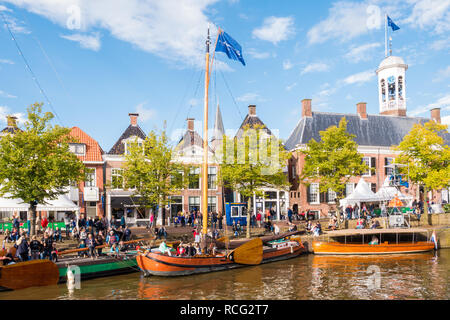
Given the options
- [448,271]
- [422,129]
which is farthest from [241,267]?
[422,129]

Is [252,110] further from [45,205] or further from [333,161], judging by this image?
[45,205]

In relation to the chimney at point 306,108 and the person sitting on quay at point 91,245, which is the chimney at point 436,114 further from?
the person sitting on quay at point 91,245

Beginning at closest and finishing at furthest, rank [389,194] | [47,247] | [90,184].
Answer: [47,247], [389,194], [90,184]

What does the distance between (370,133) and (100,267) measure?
1484 inches

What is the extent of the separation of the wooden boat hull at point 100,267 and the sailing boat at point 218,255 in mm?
1509

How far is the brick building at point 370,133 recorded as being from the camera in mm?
42219

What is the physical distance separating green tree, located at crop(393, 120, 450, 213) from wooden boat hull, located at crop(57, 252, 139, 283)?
79.7 feet

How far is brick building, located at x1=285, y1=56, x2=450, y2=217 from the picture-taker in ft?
139

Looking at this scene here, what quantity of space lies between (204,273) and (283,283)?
5008mm

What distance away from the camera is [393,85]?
51.7 m

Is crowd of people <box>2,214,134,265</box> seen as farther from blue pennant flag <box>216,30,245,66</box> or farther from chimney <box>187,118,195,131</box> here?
chimney <box>187,118,195,131</box>

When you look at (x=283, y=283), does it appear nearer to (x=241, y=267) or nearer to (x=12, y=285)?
(x=241, y=267)

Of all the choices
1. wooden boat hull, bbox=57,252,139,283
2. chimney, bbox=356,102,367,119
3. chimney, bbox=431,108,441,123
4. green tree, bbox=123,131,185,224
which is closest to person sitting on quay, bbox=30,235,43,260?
wooden boat hull, bbox=57,252,139,283

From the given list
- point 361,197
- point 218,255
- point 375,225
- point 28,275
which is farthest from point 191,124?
point 28,275
